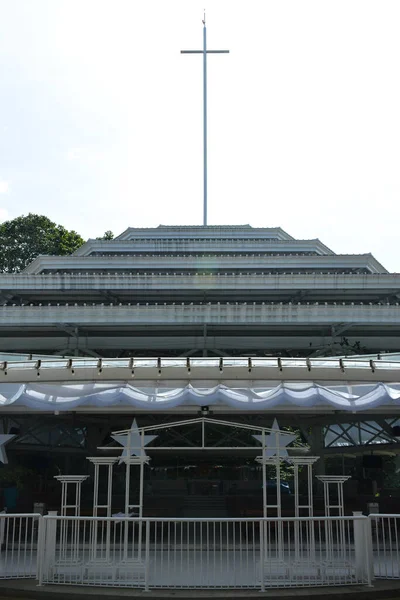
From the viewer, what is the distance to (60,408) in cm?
1180

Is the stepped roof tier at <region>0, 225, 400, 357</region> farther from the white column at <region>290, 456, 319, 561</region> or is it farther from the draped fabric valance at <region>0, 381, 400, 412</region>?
the white column at <region>290, 456, 319, 561</region>

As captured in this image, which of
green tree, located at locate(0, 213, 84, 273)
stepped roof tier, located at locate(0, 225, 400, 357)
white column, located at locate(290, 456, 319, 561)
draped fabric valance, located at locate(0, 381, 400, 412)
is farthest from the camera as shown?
green tree, located at locate(0, 213, 84, 273)

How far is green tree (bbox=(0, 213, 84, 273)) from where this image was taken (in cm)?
5597

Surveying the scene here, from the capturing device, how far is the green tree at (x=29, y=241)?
184 ft

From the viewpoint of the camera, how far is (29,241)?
2245 inches

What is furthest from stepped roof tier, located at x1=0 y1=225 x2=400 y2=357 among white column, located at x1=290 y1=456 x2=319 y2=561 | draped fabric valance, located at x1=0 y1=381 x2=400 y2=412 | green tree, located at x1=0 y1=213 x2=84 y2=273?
green tree, located at x1=0 y1=213 x2=84 y2=273

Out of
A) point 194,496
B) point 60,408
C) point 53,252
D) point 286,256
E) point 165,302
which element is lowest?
point 194,496

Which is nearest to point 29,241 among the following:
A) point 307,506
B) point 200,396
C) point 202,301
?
point 202,301

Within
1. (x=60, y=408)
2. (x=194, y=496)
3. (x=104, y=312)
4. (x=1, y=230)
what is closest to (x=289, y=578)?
(x=60, y=408)

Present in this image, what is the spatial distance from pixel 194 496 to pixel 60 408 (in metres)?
11.0

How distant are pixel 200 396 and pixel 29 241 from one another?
48.6m

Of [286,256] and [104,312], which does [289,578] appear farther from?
[286,256]

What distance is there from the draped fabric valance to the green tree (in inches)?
1757

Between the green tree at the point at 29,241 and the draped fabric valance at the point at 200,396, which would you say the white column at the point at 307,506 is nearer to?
the draped fabric valance at the point at 200,396
